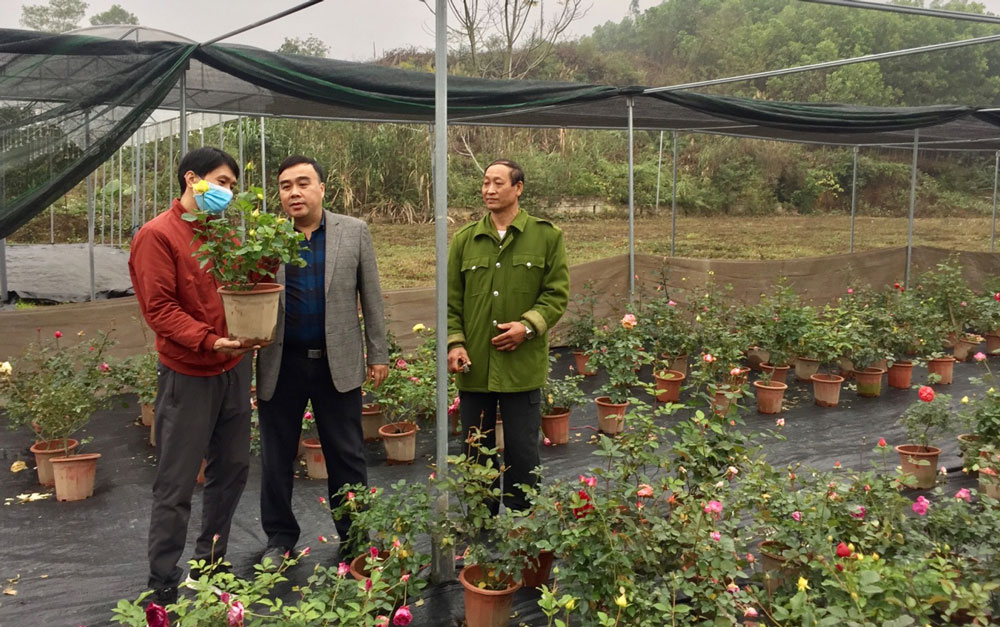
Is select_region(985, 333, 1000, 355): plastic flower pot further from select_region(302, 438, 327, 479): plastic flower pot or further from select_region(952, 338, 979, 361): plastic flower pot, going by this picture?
select_region(302, 438, 327, 479): plastic flower pot

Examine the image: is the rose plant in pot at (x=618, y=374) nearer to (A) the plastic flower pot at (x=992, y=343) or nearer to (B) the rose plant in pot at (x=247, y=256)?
(B) the rose plant in pot at (x=247, y=256)

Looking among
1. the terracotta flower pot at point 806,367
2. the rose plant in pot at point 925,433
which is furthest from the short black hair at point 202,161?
the terracotta flower pot at point 806,367

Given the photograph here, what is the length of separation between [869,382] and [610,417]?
2304 millimetres

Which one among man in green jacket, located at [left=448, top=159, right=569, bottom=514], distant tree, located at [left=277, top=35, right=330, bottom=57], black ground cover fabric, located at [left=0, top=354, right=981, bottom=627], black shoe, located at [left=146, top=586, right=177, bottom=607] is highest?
distant tree, located at [left=277, top=35, right=330, bottom=57]

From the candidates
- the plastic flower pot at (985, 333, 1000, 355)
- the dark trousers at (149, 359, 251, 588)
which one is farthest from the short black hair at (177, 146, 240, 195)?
the plastic flower pot at (985, 333, 1000, 355)

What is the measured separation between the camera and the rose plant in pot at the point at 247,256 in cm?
249

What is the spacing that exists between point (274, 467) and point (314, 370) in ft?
1.38

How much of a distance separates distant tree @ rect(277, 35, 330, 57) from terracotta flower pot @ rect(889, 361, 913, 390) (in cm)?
1634

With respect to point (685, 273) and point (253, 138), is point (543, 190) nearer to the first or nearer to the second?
point (253, 138)

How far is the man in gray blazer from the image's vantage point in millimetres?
2893

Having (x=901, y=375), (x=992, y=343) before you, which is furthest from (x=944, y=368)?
(x=992, y=343)

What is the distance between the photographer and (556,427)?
466cm

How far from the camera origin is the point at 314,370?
2.92 metres

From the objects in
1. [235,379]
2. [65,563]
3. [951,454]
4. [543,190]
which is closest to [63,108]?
[235,379]
